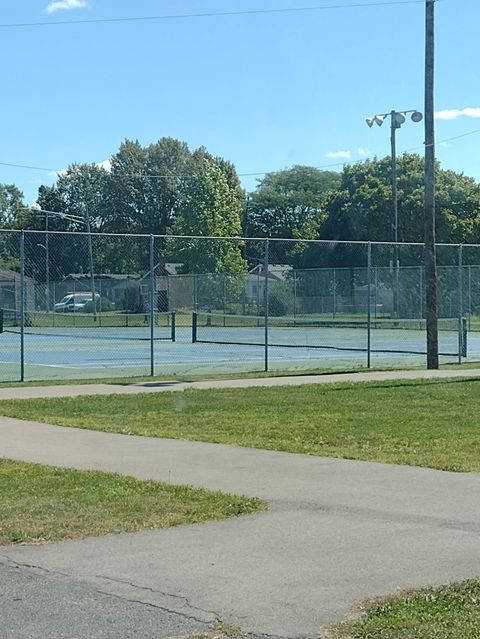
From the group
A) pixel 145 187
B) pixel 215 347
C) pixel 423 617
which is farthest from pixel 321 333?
pixel 145 187

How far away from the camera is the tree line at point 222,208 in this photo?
58938 millimetres

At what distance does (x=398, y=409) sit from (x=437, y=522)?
7162 millimetres

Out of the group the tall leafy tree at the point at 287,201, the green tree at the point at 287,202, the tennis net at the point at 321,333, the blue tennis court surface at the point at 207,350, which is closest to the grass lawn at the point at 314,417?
the blue tennis court surface at the point at 207,350

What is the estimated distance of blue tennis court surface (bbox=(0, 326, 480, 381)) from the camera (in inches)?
919

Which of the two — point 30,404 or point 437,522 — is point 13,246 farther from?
point 437,522

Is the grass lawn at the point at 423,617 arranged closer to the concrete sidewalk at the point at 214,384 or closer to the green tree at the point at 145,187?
the concrete sidewalk at the point at 214,384

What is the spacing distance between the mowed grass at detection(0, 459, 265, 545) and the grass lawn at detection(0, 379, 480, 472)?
2607 mm

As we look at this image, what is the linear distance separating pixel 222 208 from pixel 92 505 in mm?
68160

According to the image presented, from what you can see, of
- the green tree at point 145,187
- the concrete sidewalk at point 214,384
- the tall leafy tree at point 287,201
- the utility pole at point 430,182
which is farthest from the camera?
the tall leafy tree at point 287,201

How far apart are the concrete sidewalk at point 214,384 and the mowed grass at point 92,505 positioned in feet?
24.4

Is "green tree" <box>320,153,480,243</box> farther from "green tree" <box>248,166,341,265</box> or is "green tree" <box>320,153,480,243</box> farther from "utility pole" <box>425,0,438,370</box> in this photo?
"utility pole" <box>425,0,438,370</box>

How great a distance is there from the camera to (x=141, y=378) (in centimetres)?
2025

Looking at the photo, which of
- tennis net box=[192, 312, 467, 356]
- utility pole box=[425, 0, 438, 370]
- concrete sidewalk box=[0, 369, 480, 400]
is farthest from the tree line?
concrete sidewalk box=[0, 369, 480, 400]

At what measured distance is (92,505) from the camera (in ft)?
27.0
